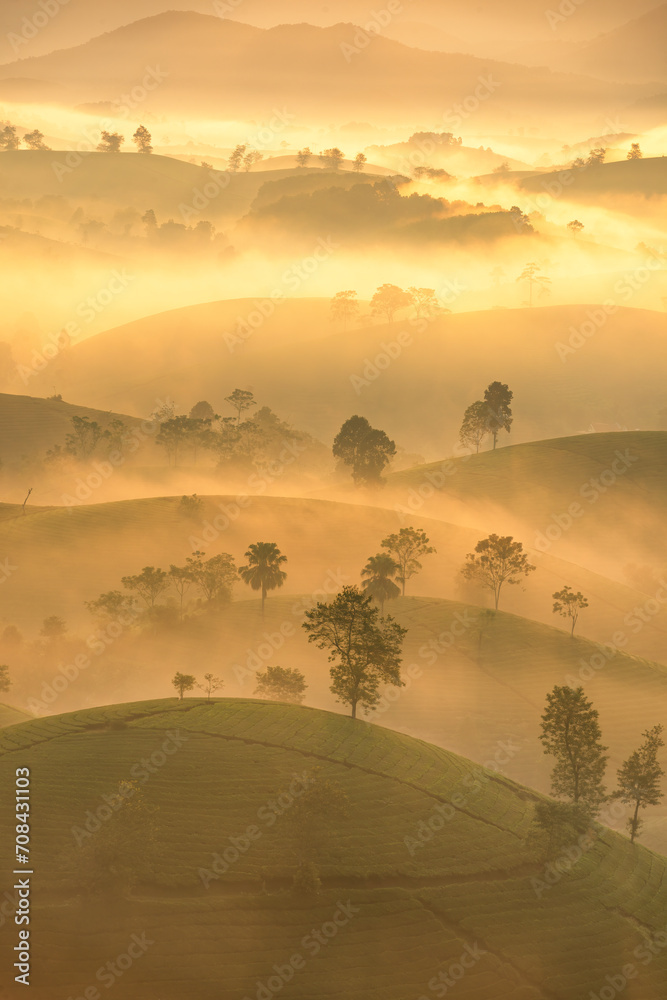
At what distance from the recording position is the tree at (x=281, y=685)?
78.7m

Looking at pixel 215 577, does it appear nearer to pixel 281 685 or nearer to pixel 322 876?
pixel 281 685

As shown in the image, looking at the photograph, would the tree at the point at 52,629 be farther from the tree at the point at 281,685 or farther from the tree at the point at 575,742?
the tree at the point at 575,742

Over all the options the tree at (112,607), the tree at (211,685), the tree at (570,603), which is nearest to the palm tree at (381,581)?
the tree at (570,603)

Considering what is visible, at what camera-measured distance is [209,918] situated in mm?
42000

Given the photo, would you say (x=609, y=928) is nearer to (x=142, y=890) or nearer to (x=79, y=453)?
(x=142, y=890)

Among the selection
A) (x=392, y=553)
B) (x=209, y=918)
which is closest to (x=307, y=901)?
(x=209, y=918)

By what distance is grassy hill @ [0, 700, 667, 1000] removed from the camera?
1576 inches

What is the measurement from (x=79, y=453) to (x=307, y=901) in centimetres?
13324

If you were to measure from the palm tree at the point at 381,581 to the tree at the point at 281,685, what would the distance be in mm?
18882

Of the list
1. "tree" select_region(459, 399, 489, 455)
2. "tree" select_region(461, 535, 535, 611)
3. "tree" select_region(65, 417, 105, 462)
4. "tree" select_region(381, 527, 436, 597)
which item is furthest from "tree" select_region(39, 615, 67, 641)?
"tree" select_region(459, 399, 489, 455)

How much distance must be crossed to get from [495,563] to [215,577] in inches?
1266

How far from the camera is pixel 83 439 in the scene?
546 feet

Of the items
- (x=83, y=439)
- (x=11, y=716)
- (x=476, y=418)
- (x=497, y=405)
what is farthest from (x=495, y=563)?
(x=83, y=439)

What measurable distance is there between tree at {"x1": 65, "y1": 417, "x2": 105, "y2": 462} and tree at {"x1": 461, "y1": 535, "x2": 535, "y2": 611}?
89.3 metres
